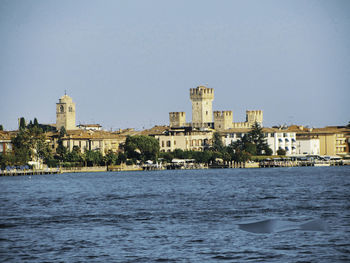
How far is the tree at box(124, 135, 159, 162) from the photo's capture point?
137125 millimetres

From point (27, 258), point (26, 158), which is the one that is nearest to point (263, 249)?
point (27, 258)

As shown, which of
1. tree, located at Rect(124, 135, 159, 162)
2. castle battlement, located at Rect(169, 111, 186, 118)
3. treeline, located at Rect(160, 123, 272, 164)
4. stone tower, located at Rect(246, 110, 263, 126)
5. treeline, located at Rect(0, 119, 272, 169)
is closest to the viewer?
treeline, located at Rect(0, 119, 272, 169)

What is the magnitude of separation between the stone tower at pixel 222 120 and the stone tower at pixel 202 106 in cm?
438

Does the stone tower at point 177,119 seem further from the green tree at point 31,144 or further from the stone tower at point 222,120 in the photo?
the green tree at point 31,144

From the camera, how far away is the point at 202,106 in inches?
7023

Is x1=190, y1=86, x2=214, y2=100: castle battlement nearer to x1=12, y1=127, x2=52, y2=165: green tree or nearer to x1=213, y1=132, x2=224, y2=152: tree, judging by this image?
x1=213, y1=132, x2=224, y2=152: tree

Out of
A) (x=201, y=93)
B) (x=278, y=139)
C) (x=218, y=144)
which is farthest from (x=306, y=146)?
(x=201, y=93)

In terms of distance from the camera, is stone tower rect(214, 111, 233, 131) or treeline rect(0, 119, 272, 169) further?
stone tower rect(214, 111, 233, 131)

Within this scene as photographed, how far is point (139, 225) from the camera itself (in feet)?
122

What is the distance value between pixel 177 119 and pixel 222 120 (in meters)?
11.9

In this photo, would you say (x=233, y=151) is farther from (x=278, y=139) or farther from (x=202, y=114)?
(x=202, y=114)

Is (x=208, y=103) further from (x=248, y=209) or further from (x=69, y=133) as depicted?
(x=248, y=209)

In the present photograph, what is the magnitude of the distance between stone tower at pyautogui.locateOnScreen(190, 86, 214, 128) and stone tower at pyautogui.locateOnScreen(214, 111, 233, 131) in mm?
4378

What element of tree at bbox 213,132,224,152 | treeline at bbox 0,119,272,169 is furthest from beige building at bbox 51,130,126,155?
tree at bbox 213,132,224,152
